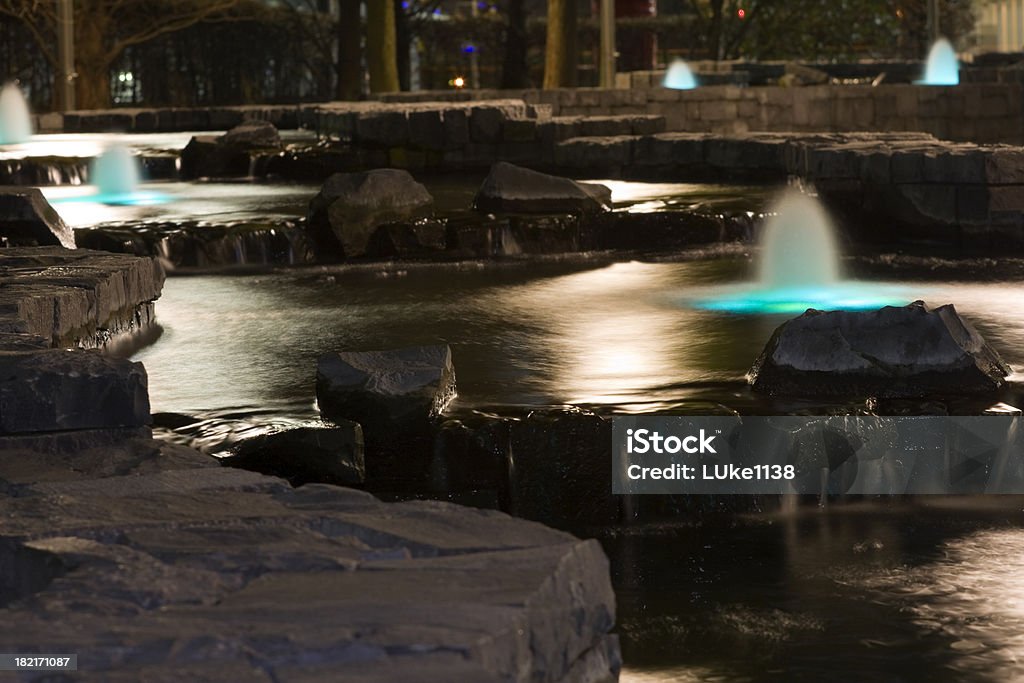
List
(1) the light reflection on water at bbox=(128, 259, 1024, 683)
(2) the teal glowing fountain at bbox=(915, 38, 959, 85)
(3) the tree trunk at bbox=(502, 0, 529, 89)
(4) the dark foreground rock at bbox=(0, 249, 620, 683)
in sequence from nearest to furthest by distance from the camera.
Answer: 1. (4) the dark foreground rock at bbox=(0, 249, 620, 683)
2. (1) the light reflection on water at bbox=(128, 259, 1024, 683)
3. (2) the teal glowing fountain at bbox=(915, 38, 959, 85)
4. (3) the tree trunk at bbox=(502, 0, 529, 89)

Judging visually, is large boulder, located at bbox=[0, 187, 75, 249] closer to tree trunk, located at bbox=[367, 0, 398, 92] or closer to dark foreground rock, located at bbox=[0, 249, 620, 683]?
dark foreground rock, located at bbox=[0, 249, 620, 683]

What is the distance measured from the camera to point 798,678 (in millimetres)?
3781

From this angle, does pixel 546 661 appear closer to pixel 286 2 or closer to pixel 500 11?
pixel 286 2

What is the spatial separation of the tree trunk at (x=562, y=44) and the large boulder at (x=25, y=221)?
14.9 metres

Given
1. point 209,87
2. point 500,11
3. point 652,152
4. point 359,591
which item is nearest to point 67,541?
point 359,591

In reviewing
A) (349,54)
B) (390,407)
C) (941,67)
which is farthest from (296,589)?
(941,67)

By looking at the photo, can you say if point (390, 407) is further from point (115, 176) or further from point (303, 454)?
point (115, 176)

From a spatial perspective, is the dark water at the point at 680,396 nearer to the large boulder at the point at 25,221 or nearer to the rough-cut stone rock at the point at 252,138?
the large boulder at the point at 25,221

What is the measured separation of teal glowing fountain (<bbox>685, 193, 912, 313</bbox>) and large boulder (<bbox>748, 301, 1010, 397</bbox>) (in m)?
1.91

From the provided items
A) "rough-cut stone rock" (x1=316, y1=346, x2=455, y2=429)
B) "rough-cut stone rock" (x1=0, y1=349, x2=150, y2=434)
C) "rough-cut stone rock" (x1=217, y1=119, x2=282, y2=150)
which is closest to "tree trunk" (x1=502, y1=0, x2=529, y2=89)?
"rough-cut stone rock" (x1=217, y1=119, x2=282, y2=150)

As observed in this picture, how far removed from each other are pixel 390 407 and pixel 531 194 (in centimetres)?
541

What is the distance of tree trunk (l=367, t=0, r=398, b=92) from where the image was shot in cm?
2244

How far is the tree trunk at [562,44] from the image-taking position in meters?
23.3

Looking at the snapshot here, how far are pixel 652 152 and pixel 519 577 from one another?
1183 cm
